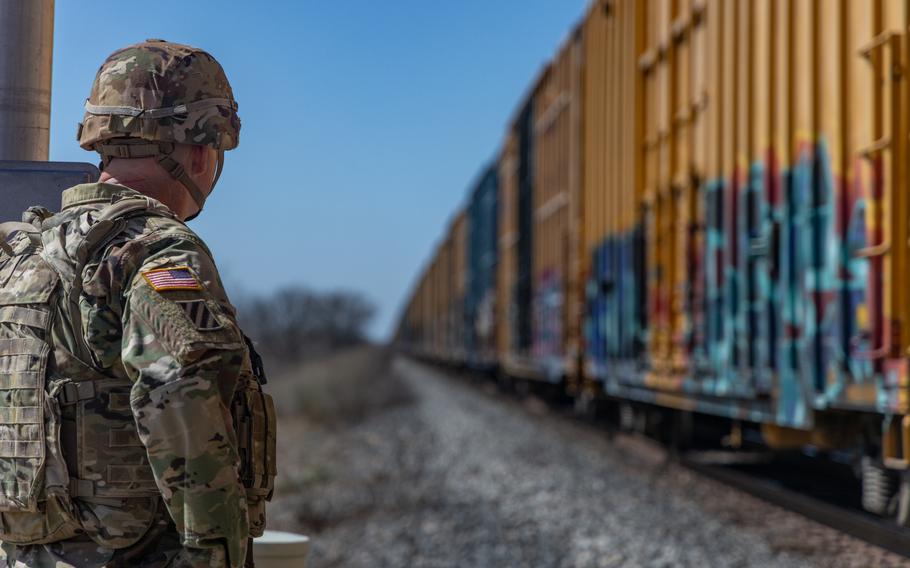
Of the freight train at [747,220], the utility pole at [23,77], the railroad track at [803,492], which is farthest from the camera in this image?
the railroad track at [803,492]

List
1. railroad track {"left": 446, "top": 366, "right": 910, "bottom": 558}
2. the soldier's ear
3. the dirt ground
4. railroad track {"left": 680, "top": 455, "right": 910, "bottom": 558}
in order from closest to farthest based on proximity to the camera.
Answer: the soldier's ear
railroad track {"left": 680, "top": 455, "right": 910, "bottom": 558}
railroad track {"left": 446, "top": 366, "right": 910, "bottom": 558}
the dirt ground

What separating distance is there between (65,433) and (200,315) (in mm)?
339

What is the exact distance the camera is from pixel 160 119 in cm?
192

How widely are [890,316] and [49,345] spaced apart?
3920 millimetres

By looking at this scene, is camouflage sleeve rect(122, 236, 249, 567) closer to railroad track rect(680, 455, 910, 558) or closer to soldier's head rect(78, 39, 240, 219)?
soldier's head rect(78, 39, 240, 219)

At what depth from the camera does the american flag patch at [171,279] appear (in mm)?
1692

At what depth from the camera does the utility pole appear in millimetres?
2451

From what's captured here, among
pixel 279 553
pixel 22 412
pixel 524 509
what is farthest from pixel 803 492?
pixel 22 412

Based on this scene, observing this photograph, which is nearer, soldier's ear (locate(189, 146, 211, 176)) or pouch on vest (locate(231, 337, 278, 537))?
pouch on vest (locate(231, 337, 278, 537))

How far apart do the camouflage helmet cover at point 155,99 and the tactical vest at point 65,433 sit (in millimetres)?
168

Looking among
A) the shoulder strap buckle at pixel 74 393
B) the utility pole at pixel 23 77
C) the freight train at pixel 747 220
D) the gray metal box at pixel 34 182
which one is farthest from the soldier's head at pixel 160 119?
the freight train at pixel 747 220

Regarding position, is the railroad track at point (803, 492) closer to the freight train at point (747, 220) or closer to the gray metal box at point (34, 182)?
the freight train at point (747, 220)

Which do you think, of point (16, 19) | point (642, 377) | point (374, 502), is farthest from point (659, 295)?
point (16, 19)

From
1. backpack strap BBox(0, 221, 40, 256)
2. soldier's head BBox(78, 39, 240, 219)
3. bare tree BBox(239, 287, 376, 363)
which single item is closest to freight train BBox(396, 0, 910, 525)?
soldier's head BBox(78, 39, 240, 219)
